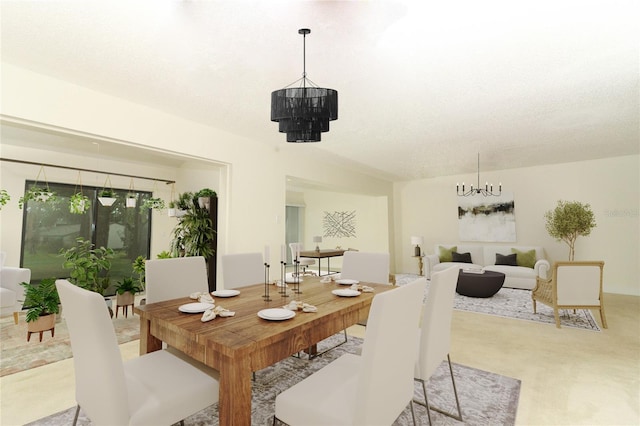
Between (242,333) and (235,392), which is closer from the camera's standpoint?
(235,392)

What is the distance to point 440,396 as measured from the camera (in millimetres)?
2184

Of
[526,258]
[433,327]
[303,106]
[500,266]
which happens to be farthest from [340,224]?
[433,327]

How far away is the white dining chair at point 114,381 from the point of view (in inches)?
47.4

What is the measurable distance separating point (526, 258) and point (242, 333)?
641 centimetres

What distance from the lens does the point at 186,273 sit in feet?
8.10

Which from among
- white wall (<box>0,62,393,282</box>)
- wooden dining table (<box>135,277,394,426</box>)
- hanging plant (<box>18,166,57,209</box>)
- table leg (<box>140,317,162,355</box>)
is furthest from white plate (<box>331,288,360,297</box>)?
Answer: hanging plant (<box>18,166,57,209</box>)

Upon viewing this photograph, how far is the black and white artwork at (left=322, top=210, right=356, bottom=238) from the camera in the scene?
9245 mm

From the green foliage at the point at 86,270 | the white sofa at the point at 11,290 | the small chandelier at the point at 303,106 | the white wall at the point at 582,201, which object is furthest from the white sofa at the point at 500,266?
the white sofa at the point at 11,290

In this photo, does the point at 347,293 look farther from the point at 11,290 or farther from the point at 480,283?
the point at 11,290

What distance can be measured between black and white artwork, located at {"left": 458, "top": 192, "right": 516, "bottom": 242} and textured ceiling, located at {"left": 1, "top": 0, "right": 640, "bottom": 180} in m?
3.08

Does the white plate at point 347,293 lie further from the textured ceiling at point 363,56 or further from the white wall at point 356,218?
the white wall at point 356,218

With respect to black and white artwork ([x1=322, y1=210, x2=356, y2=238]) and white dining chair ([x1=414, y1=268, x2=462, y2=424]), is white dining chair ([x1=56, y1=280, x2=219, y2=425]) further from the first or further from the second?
black and white artwork ([x1=322, y1=210, x2=356, y2=238])

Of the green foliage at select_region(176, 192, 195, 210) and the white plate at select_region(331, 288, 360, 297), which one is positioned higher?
the green foliage at select_region(176, 192, 195, 210)

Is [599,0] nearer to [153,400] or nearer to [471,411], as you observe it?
[471,411]
